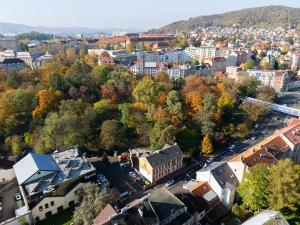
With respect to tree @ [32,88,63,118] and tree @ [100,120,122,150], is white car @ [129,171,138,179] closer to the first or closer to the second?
tree @ [100,120,122,150]

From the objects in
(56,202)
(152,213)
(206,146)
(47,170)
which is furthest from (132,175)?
(206,146)

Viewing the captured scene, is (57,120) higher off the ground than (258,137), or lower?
higher

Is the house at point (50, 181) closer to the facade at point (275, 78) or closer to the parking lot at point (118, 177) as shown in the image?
the parking lot at point (118, 177)

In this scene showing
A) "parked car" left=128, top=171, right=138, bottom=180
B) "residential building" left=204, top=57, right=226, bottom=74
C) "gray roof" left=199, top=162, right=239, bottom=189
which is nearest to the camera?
"gray roof" left=199, top=162, right=239, bottom=189

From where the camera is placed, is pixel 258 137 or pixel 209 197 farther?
pixel 258 137

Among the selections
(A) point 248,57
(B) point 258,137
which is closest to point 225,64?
(A) point 248,57

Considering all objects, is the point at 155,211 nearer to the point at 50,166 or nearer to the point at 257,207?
the point at 257,207

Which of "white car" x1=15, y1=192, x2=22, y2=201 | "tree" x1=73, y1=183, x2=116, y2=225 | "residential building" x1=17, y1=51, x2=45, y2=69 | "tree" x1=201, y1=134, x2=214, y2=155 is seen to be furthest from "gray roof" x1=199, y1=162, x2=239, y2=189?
"residential building" x1=17, y1=51, x2=45, y2=69
